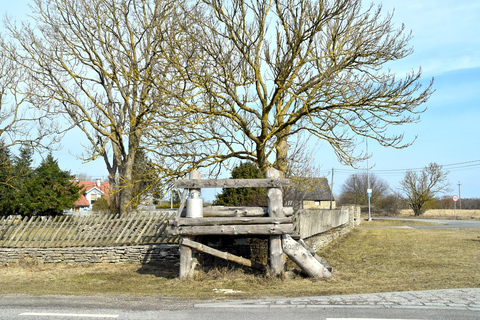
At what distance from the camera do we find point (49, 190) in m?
40.0

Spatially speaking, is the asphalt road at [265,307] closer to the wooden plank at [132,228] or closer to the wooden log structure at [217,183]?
the wooden log structure at [217,183]

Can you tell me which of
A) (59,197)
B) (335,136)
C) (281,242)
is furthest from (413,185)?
(281,242)

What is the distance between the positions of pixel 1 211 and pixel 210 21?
110 feet

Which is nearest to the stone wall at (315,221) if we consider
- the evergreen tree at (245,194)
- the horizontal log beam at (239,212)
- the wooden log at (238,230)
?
the horizontal log beam at (239,212)

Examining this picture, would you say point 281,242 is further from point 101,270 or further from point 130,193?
point 130,193

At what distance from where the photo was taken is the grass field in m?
8.53

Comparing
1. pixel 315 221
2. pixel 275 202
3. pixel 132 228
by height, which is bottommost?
pixel 132 228

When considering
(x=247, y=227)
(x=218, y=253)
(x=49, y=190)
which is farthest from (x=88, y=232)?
(x=49, y=190)

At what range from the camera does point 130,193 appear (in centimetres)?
1858

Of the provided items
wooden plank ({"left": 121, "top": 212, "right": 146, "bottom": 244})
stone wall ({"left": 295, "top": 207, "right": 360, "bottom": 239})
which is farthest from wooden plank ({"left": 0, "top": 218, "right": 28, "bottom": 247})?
stone wall ({"left": 295, "top": 207, "right": 360, "bottom": 239})

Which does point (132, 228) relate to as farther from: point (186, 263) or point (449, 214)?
point (449, 214)

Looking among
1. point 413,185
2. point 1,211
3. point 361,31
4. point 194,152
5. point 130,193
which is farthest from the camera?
point 413,185

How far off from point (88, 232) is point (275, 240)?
6985mm

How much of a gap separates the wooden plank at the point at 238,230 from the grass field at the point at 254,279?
3.28ft
